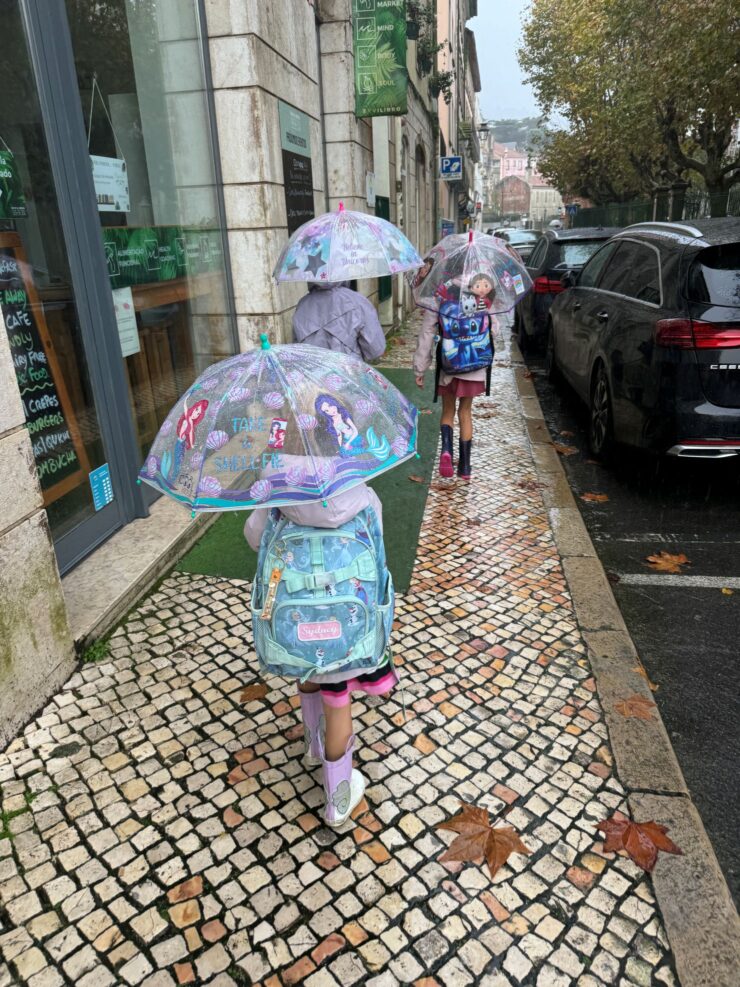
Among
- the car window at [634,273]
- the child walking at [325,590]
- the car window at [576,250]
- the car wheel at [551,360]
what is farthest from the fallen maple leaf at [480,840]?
the car window at [576,250]

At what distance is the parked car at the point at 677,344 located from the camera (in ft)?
14.6

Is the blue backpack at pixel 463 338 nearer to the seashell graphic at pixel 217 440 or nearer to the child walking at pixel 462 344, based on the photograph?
the child walking at pixel 462 344

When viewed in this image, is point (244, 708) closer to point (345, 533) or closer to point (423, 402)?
point (345, 533)

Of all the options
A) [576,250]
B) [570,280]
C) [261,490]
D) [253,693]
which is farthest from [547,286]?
[261,490]

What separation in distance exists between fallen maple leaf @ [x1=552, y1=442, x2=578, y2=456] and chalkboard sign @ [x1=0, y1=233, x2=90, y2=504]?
163 inches

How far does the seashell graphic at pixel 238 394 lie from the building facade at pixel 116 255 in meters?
1.35

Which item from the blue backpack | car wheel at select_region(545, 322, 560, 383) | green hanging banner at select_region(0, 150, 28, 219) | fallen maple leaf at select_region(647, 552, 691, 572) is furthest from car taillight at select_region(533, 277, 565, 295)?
green hanging banner at select_region(0, 150, 28, 219)

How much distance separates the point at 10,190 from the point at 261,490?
264 centimetres

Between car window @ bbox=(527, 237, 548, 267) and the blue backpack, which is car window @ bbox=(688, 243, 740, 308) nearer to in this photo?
the blue backpack

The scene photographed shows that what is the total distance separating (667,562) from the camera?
14.1ft

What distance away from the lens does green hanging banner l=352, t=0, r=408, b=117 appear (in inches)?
352

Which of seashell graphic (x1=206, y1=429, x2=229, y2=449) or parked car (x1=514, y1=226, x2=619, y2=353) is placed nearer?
A: seashell graphic (x1=206, y1=429, x2=229, y2=449)

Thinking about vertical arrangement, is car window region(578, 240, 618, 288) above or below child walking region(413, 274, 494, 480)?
above

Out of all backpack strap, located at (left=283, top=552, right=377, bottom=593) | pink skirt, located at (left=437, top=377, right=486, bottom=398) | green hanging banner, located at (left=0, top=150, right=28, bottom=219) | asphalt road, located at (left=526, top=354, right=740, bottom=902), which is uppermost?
green hanging banner, located at (left=0, top=150, right=28, bottom=219)
